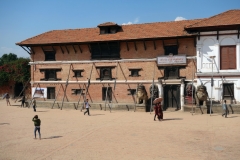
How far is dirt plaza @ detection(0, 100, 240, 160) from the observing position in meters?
10.5

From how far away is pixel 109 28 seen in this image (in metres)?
27.7

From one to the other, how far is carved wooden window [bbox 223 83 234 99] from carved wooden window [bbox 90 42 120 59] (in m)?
11.0

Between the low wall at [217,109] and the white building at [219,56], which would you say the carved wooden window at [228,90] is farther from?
the low wall at [217,109]

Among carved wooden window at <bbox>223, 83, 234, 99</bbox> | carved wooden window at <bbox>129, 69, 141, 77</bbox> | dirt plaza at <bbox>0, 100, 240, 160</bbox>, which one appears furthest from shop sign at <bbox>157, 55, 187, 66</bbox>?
dirt plaza at <bbox>0, 100, 240, 160</bbox>

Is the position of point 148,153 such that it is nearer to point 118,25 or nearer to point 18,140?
point 18,140

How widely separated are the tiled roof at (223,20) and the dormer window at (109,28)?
332 inches

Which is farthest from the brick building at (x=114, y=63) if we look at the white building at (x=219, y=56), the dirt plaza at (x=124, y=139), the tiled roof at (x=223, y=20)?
the dirt plaza at (x=124, y=139)

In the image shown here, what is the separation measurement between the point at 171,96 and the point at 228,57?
250 inches

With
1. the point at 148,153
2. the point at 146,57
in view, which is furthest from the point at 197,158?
the point at 146,57

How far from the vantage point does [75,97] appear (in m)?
27.7

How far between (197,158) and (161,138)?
331 centimetres

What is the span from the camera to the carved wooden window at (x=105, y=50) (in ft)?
86.3

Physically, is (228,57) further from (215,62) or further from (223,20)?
(223,20)

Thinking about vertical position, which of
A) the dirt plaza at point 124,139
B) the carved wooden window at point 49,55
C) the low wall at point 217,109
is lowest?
the dirt plaza at point 124,139
